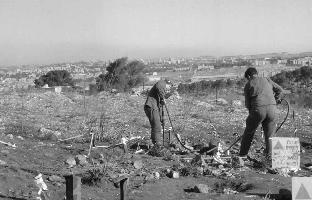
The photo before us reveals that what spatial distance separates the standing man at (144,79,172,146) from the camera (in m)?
9.30

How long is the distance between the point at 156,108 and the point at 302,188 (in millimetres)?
4839

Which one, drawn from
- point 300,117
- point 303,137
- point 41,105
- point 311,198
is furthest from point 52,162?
point 41,105

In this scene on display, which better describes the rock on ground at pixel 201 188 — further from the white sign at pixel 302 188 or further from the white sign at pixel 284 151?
the white sign at pixel 302 188

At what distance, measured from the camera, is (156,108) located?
9.41m

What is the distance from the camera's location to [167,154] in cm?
877

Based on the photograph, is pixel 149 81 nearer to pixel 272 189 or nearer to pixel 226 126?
pixel 226 126

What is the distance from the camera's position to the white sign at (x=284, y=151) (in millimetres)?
6957

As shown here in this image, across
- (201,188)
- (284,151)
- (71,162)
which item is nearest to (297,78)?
(284,151)

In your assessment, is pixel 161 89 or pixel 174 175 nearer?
pixel 174 175

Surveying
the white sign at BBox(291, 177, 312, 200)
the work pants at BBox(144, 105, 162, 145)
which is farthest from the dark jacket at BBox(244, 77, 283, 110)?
the white sign at BBox(291, 177, 312, 200)

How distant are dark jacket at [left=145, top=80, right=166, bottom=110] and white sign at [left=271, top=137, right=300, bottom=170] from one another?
2.80 m

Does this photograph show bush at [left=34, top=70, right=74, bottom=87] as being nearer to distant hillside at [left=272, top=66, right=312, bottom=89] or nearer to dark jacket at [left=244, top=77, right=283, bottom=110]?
distant hillside at [left=272, top=66, right=312, bottom=89]

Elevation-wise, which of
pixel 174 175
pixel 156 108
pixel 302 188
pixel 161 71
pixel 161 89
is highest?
pixel 161 89

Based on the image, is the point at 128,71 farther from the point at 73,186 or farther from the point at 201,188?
the point at 73,186
